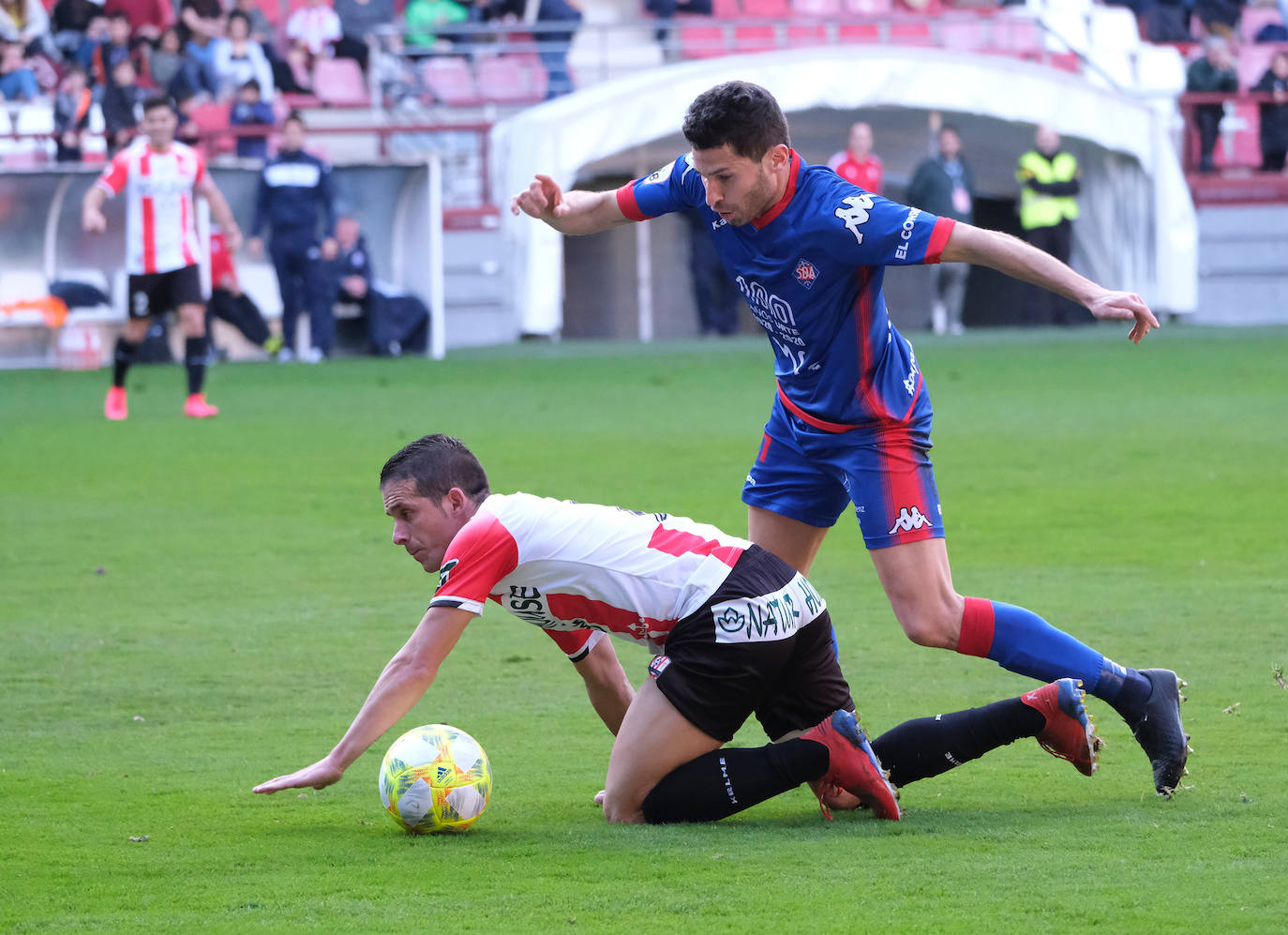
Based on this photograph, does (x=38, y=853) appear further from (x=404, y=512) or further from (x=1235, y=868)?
(x=1235, y=868)

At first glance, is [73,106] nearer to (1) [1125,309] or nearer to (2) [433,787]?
(2) [433,787]

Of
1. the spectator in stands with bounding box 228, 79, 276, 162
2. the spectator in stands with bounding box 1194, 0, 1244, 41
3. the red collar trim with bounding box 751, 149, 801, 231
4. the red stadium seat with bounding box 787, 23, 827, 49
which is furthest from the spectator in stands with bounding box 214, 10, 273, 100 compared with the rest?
the red collar trim with bounding box 751, 149, 801, 231

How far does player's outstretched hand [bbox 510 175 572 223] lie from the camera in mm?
5113

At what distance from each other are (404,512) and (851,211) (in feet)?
4.31

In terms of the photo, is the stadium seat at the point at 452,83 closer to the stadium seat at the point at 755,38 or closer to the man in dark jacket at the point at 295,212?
the stadium seat at the point at 755,38

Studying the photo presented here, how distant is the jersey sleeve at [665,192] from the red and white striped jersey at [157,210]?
9.24 metres

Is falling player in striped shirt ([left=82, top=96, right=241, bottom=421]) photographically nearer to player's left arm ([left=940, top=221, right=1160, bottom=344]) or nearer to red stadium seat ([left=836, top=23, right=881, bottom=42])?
player's left arm ([left=940, top=221, right=1160, bottom=344])

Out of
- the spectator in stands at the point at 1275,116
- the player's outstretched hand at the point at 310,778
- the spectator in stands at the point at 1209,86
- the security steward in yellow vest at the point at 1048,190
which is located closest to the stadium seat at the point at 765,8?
the security steward in yellow vest at the point at 1048,190

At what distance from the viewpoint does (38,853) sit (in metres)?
4.05

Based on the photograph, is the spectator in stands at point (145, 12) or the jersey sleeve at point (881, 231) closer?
the jersey sleeve at point (881, 231)

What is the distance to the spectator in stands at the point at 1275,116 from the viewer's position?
2425cm

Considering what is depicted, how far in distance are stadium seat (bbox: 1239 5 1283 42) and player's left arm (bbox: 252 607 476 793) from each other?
2647cm

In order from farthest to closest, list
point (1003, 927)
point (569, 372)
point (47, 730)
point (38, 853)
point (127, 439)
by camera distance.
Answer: point (569, 372)
point (127, 439)
point (47, 730)
point (38, 853)
point (1003, 927)

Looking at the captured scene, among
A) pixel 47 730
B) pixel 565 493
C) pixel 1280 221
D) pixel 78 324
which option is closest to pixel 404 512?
pixel 47 730
